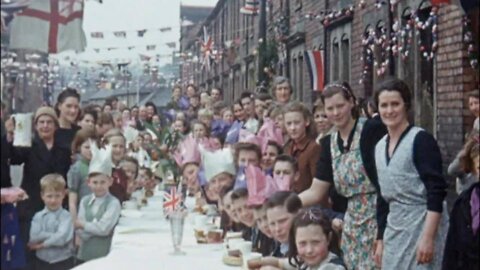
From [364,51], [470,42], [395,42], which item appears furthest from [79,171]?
[364,51]

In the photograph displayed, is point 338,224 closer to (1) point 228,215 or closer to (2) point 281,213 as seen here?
(1) point 228,215

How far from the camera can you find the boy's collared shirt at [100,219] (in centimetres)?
593

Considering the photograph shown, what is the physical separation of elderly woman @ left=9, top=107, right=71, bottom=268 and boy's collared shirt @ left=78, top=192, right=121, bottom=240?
1.14ft

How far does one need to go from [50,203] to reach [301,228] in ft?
8.35

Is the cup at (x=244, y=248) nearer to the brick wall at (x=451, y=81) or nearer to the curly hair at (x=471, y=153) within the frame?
the curly hair at (x=471, y=153)

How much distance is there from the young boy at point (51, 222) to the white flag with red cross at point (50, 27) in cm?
135

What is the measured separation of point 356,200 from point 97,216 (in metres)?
1.95

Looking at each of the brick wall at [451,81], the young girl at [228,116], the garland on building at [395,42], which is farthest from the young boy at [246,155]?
the young girl at [228,116]

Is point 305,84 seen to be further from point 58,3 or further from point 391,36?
point 58,3

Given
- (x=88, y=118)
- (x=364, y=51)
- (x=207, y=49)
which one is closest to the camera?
(x=88, y=118)

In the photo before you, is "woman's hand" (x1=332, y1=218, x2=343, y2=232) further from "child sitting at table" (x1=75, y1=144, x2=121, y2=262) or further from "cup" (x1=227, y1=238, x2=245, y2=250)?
"child sitting at table" (x1=75, y1=144, x2=121, y2=262)

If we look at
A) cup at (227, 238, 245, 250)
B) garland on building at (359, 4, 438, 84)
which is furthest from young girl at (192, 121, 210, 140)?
garland on building at (359, 4, 438, 84)

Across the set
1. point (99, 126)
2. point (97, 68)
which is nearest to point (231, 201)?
point (99, 126)

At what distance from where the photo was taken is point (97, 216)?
5.99 meters
